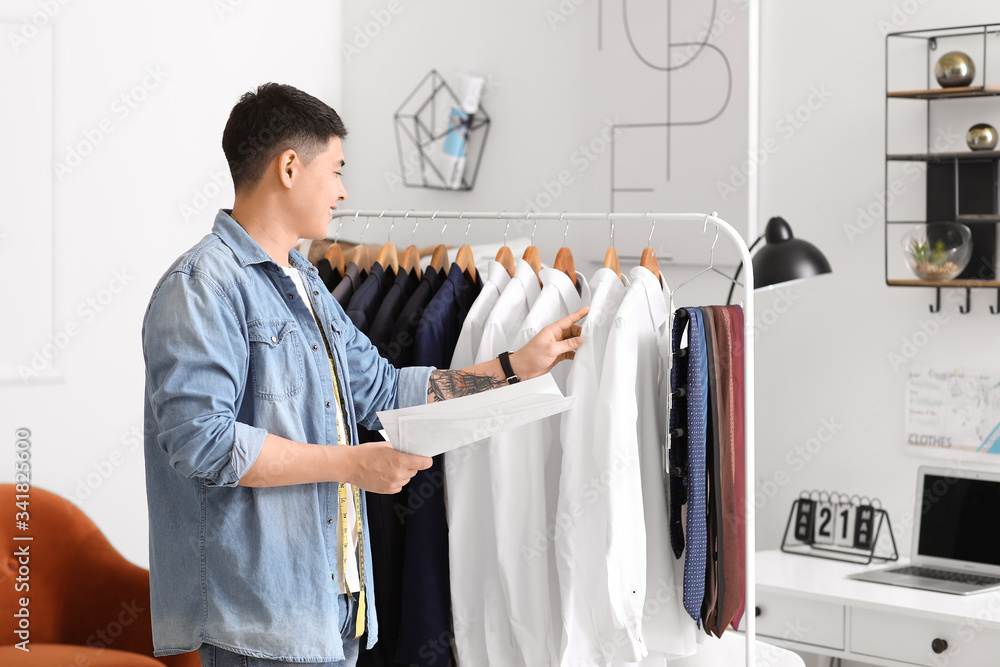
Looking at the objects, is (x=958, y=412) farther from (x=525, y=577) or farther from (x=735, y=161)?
(x=525, y=577)

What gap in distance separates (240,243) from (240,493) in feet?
1.25

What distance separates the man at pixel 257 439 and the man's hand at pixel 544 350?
378mm

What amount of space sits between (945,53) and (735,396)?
4.47ft

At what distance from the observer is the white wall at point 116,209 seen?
271 centimetres

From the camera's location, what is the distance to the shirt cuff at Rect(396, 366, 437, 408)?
5.85 feet

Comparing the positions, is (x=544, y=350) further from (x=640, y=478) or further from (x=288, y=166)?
(x=288, y=166)

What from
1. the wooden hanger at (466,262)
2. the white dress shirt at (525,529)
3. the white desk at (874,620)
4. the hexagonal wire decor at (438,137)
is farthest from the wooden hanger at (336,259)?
the white desk at (874,620)

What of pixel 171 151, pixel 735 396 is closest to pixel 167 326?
pixel 735 396

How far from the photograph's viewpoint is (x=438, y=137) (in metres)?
3.32

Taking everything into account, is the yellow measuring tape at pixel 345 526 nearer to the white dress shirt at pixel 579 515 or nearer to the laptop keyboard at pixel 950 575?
the white dress shirt at pixel 579 515

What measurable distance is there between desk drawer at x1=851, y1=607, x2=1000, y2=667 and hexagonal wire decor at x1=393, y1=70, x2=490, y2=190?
1.87 meters

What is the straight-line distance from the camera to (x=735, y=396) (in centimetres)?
186

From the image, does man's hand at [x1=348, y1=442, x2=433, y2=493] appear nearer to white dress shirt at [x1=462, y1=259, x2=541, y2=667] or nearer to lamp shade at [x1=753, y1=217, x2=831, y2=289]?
white dress shirt at [x1=462, y1=259, x2=541, y2=667]

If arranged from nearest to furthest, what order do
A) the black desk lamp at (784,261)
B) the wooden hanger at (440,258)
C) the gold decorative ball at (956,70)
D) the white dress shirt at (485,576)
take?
the white dress shirt at (485,576), the wooden hanger at (440,258), the black desk lamp at (784,261), the gold decorative ball at (956,70)
